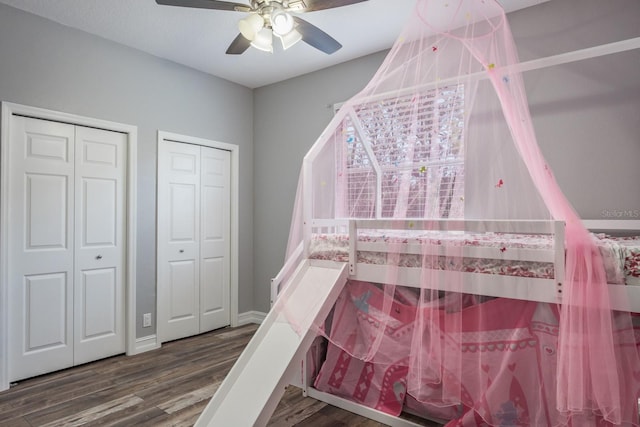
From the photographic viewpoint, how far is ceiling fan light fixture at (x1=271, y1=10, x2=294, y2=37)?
2.24 meters

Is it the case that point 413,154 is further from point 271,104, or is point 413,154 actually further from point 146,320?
point 146,320

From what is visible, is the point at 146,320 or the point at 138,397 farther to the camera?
the point at 146,320

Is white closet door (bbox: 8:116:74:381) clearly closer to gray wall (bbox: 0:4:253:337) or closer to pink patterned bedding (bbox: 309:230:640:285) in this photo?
gray wall (bbox: 0:4:253:337)

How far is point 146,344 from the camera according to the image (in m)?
3.48

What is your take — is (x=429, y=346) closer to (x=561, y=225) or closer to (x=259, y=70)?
(x=561, y=225)

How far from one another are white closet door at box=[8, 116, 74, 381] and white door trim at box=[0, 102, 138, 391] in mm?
43

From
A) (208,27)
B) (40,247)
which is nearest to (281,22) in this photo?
(208,27)

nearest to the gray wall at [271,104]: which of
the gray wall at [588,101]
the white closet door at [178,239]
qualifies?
the gray wall at [588,101]

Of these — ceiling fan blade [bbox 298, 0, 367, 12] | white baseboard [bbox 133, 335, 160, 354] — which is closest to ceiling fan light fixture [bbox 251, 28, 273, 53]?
ceiling fan blade [bbox 298, 0, 367, 12]

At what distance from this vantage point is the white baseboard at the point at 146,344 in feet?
11.2

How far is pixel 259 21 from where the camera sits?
2.31 meters

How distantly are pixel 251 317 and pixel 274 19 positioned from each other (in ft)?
10.3

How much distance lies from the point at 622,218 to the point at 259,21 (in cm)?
246

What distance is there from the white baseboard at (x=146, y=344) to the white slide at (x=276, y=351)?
5.72 ft
